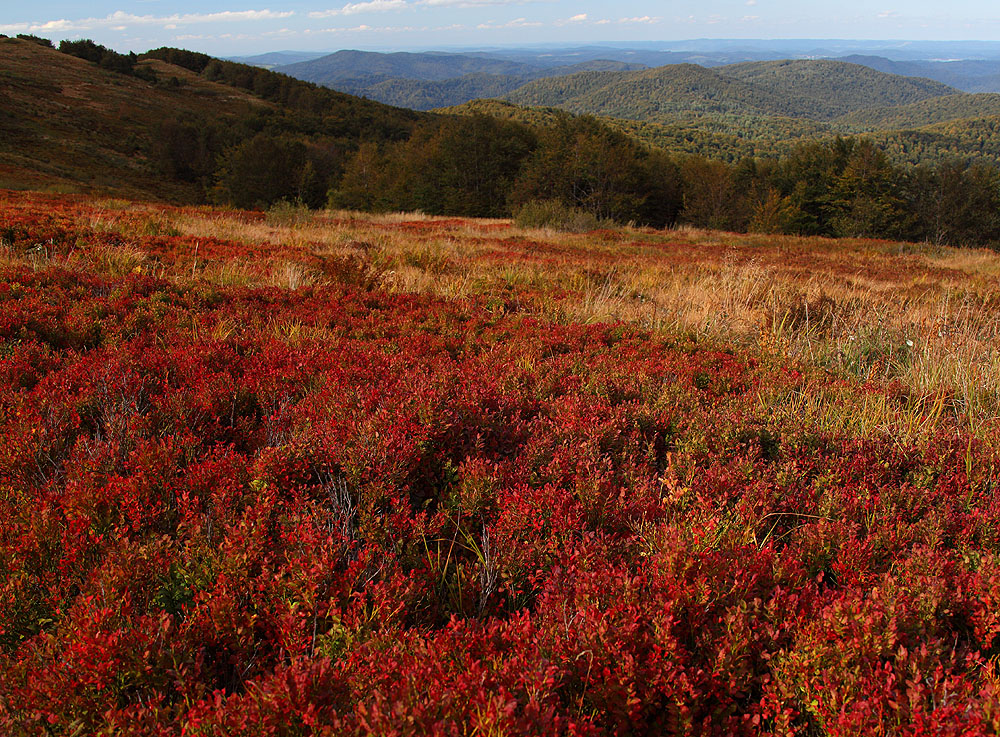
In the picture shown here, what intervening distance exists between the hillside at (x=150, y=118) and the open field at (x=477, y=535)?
26.8 meters

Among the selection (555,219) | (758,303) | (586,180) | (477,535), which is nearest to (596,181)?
(586,180)

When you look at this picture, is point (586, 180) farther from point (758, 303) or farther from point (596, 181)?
point (758, 303)

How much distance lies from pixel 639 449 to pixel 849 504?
1.01m

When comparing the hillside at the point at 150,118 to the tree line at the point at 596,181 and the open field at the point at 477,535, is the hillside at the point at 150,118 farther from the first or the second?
the open field at the point at 477,535

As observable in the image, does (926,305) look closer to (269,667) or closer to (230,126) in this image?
(269,667)

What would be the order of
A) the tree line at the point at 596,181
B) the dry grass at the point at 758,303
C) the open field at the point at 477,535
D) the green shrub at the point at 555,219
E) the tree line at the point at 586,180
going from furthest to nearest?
the tree line at the point at 586,180 < the tree line at the point at 596,181 < the green shrub at the point at 555,219 < the dry grass at the point at 758,303 < the open field at the point at 477,535

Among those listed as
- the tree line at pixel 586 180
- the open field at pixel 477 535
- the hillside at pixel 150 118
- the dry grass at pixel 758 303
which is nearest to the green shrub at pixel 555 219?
the dry grass at pixel 758 303

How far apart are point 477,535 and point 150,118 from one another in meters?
86.0

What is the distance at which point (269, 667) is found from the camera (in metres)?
→ 1.74

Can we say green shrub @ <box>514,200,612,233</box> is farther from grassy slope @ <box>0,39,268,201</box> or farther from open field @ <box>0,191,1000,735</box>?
open field @ <box>0,191,1000,735</box>

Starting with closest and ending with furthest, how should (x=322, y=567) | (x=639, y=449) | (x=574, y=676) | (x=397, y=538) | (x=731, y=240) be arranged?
(x=574, y=676)
(x=322, y=567)
(x=397, y=538)
(x=639, y=449)
(x=731, y=240)

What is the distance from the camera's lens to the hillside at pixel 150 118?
44.9 m

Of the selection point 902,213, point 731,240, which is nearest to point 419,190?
point 731,240

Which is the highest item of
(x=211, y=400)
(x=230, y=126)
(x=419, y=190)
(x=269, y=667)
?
(x=230, y=126)
